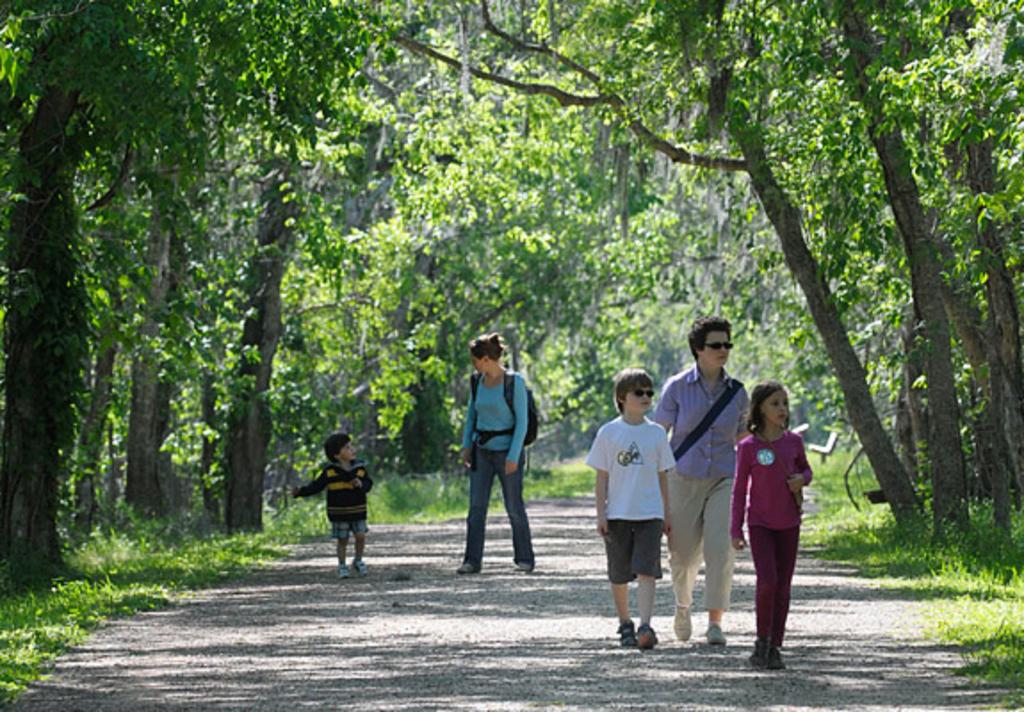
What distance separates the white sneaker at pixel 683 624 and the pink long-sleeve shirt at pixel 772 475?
4.28 feet

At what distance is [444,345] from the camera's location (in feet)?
149

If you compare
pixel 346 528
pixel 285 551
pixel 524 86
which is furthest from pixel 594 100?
pixel 346 528

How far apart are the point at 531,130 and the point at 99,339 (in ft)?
34.7

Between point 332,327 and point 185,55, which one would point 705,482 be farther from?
point 332,327

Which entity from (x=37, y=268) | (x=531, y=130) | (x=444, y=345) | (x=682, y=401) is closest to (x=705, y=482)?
(x=682, y=401)

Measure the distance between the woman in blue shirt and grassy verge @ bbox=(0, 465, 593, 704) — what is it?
2.54m

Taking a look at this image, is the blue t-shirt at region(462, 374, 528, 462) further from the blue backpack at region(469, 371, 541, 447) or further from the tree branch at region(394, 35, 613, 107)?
the tree branch at region(394, 35, 613, 107)

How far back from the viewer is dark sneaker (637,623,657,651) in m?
12.1

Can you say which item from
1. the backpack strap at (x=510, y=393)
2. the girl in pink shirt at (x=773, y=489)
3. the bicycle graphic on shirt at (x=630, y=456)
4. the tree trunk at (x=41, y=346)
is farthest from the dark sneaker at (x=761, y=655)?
the tree trunk at (x=41, y=346)

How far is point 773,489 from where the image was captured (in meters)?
11.4

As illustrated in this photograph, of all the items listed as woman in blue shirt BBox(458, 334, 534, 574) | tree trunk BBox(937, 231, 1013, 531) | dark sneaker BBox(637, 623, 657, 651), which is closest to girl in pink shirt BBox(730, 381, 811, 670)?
dark sneaker BBox(637, 623, 657, 651)

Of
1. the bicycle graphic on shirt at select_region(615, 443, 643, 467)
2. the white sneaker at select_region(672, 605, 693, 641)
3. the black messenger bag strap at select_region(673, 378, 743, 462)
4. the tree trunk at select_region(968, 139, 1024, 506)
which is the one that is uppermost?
the tree trunk at select_region(968, 139, 1024, 506)

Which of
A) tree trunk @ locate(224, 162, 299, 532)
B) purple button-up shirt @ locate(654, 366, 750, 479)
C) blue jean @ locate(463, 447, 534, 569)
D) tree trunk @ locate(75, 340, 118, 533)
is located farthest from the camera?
tree trunk @ locate(224, 162, 299, 532)

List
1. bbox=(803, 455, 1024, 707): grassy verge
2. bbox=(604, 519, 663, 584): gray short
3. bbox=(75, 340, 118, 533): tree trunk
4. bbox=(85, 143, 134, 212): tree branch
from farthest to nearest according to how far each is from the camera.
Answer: bbox=(75, 340, 118, 533): tree trunk → bbox=(85, 143, 134, 212): tree branch → bbox=(604, 519, 663, 584): gray short → bbox=(803, 455, 1024, 707): grassy verge
